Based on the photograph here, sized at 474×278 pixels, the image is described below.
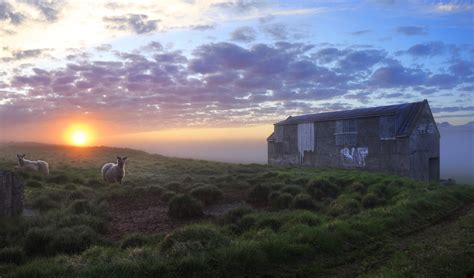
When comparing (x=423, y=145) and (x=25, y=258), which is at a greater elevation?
(x=423, y=145)

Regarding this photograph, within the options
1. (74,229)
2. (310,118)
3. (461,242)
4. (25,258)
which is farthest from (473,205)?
(310,118)

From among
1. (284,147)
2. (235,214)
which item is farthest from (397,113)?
(235,214)

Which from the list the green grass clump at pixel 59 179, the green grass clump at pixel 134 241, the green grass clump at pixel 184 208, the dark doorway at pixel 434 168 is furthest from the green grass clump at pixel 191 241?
the dark doorway at pixel 434 168

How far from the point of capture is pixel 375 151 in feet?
105

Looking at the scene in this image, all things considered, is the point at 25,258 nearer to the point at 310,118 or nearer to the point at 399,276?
the point at 399,276

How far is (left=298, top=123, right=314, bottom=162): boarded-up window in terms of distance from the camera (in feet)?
126

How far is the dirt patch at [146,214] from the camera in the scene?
467 inches

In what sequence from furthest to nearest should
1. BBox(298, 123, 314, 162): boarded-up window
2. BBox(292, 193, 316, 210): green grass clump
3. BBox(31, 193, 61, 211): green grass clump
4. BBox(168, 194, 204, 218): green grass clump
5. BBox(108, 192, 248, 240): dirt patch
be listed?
BBox(298, 123, 314, 162): boarded-up window < BBox(292, 193, 316, 210): green grass clump < BBox(31, 193, 61, 211): green grass clump < BBox(168, 194, 204, 218): green grass clump < BBox(108, 192, 248, 240): dirt patch

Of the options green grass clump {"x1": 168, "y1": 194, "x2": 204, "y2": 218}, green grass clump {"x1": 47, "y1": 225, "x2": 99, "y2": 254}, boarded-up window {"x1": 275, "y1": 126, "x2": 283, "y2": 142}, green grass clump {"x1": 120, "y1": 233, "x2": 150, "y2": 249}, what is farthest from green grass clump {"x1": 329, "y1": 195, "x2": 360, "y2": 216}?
boarded-up window {"x1": 275, "y1": 126, "x2": 283, "y2": 142}

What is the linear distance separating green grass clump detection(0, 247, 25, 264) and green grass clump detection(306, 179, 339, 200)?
13.4 meters

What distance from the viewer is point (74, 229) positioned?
1014 cm

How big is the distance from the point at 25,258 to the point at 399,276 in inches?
329

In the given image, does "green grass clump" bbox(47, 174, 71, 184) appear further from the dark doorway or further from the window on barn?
the dark doorway

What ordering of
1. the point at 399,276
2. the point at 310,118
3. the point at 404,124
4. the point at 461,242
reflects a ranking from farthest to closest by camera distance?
1. the point at 310,118
2. the point at 404,124
3. the point at 461,242
4. the point at 399,276
